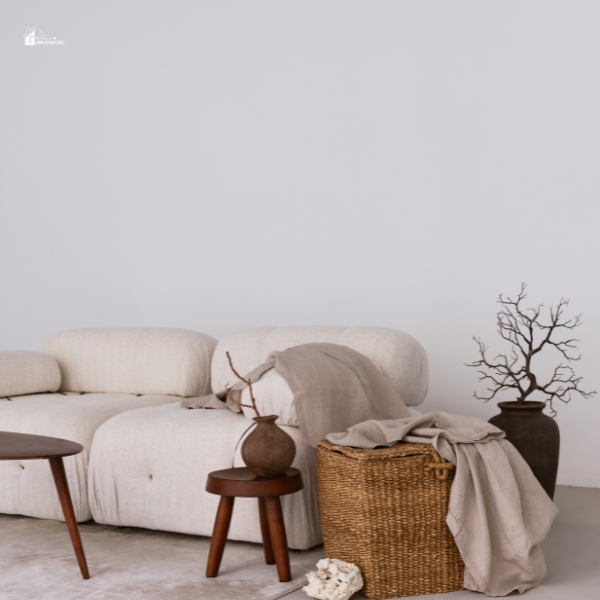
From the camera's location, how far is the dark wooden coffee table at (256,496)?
232 centimetres

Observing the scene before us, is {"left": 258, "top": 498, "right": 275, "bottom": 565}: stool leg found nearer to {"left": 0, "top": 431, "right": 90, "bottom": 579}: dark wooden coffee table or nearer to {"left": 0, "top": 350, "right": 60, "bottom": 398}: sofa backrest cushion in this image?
{"left": 0, "top": 431, "right": 90, "bottom": 579}: dark wooden coffee table

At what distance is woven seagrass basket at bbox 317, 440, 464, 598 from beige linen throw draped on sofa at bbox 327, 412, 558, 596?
1.7 inches

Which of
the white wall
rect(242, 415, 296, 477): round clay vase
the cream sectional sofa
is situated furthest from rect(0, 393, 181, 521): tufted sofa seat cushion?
the white wall

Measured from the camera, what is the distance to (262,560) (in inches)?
102

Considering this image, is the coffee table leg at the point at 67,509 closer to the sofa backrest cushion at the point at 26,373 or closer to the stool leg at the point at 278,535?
the stool leg at the point at 278,535

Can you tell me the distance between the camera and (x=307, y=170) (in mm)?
4387

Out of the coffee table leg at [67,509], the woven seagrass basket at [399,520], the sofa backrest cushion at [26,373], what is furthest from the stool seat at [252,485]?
the sofa backrest cushion at [26,373]

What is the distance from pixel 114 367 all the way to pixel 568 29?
277cm

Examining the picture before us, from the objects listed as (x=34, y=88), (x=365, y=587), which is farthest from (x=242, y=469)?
(x=34, y=88)

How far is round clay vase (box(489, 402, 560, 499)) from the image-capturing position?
299cm

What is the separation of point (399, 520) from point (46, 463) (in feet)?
4.99

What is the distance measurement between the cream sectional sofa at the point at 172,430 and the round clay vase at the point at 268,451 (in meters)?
0.32

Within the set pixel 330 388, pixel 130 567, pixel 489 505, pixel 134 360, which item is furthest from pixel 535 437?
pixel 134 360

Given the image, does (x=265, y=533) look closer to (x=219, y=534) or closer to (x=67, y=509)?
(x=219, y=534)
